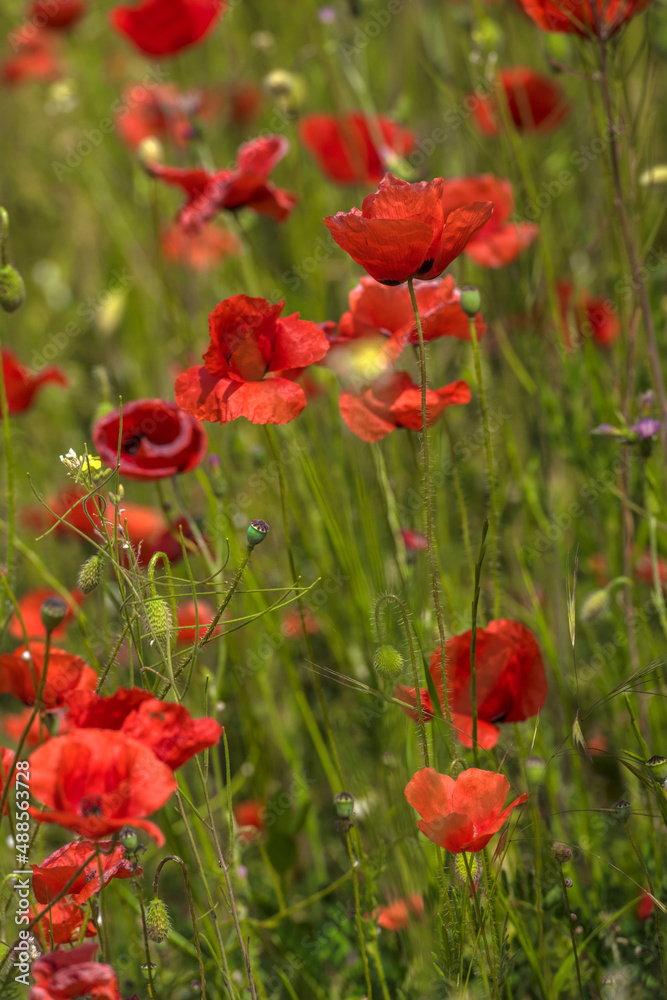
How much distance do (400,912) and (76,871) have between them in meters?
0.50

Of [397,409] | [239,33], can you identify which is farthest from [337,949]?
[239,33]

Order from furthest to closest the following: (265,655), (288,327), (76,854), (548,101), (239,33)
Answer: (239,33), (548,101), (265,655), (288,327), (76,854)

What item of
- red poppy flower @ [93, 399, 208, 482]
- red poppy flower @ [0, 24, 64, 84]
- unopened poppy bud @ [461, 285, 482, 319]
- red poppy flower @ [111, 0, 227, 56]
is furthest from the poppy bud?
red poppy flower @ [0, 24, 64, 84]

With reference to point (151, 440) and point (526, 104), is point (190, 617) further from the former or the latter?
point (526, 104)

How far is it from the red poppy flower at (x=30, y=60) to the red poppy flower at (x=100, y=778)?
98.2 inches

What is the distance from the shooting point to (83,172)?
2.93 metres

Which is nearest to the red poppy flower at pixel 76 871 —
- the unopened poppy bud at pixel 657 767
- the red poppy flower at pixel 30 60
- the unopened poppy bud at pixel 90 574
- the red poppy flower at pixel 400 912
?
the unopened poppy bud at pixel 90 574

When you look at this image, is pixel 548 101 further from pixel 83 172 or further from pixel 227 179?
pixel 83 172

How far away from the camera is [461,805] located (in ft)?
2.68

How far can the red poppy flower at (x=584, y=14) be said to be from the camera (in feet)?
3.68

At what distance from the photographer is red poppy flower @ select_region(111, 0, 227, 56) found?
1.94 m

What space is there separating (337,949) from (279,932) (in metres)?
0.09

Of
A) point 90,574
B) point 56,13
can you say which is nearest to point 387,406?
point 90,574

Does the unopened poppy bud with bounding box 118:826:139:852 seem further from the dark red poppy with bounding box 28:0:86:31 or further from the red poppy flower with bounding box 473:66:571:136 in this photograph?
the dark red poppy with bounding box 28:0:86:31
